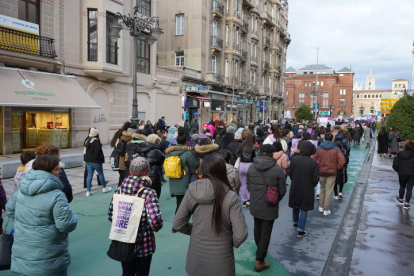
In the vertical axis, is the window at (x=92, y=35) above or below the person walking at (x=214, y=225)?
above

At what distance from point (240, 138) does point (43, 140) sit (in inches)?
462

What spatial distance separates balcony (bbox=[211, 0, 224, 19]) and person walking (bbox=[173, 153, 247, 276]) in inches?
1183

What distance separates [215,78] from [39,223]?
95.5ft

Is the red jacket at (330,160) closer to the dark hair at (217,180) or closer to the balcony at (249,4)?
the dark hair at (217,180)

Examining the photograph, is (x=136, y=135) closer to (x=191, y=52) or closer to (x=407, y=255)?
(x=407, y=255)

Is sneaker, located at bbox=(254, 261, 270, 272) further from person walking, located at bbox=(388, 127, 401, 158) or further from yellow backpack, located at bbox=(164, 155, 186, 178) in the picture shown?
person walking, located at bbox=(388, 127, 401, 158)

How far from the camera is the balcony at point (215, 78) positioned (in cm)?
3038

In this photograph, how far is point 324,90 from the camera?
98312 mm

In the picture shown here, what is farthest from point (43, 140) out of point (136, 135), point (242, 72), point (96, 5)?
point (242, 72)

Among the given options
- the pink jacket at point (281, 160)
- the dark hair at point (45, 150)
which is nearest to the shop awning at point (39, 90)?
the dark hair at point (45, 150)

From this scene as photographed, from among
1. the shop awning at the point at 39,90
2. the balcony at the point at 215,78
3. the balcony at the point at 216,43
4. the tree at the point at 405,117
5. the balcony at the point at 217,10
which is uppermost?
the balcony at the point at 217,10

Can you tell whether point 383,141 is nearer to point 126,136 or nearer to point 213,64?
point 126,136

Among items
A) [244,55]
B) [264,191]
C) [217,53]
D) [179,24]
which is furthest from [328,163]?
[244,55]

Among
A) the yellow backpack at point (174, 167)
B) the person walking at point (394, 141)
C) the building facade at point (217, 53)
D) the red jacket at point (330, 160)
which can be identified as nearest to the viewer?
the yellow backpack at point (174, 167)
